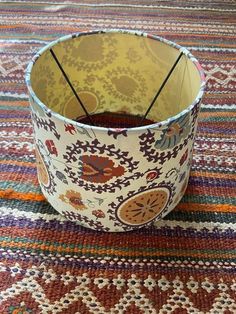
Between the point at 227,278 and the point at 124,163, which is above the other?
the point at 124,163

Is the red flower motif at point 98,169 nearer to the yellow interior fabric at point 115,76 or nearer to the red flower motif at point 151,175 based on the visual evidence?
the red flower motif at point 151,175

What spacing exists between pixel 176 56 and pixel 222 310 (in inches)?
10.9

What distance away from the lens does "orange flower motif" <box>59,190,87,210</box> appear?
477 millimetres

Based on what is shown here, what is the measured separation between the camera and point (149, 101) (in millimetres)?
625

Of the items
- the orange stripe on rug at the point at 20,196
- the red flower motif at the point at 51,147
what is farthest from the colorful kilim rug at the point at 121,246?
the red flower motif at the point at 51,147

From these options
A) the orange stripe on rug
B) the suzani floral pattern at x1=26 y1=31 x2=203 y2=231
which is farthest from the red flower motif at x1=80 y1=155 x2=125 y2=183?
the orange stripe on rug

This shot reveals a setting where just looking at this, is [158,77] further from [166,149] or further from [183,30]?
[183,30]

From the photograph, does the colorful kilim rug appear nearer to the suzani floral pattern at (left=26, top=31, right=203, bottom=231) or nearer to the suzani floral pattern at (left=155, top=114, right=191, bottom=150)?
the suzani floral pattern at (left=26, top=31, right=203, bottom=231)

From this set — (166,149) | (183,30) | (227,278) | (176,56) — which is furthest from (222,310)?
(183,30)

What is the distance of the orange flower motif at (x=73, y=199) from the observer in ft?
1.57

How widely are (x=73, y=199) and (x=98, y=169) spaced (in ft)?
0.20

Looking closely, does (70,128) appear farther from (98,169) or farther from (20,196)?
(20,196)

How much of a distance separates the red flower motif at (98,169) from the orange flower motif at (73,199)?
0.10ft

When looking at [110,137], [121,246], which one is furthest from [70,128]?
[121,246]
